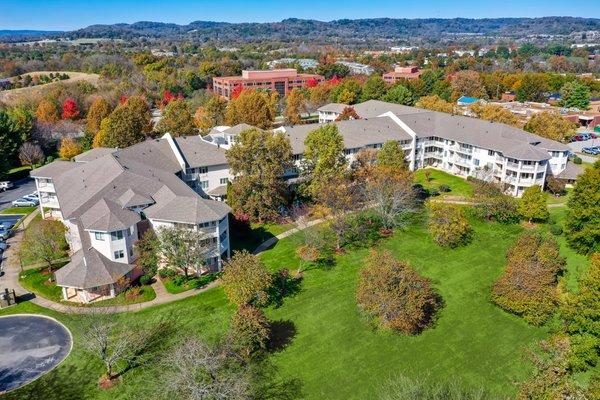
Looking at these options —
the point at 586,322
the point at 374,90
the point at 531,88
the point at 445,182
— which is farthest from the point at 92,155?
the point at 531,88

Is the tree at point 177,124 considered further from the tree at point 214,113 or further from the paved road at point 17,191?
the paved road at point 17,191

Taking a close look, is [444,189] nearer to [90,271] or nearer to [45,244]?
[90,271]

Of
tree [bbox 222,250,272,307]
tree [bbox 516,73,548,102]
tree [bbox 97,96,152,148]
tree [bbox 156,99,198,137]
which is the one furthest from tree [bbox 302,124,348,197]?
tree [bbox 516,73,548,102]

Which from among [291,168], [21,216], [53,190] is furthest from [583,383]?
[21,216]

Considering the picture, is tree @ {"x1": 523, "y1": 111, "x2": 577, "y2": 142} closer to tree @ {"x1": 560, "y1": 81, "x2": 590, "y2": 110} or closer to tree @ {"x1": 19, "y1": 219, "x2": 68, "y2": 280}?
tree @ {"x1": 560, "y1": 81, "x2": 590, "y2": 110}

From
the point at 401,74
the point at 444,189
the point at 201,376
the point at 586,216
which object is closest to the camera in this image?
the point at 201,376

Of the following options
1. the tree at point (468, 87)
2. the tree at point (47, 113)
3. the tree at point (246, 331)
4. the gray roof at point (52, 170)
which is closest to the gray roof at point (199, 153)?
the gray roof at point (52, 170)
